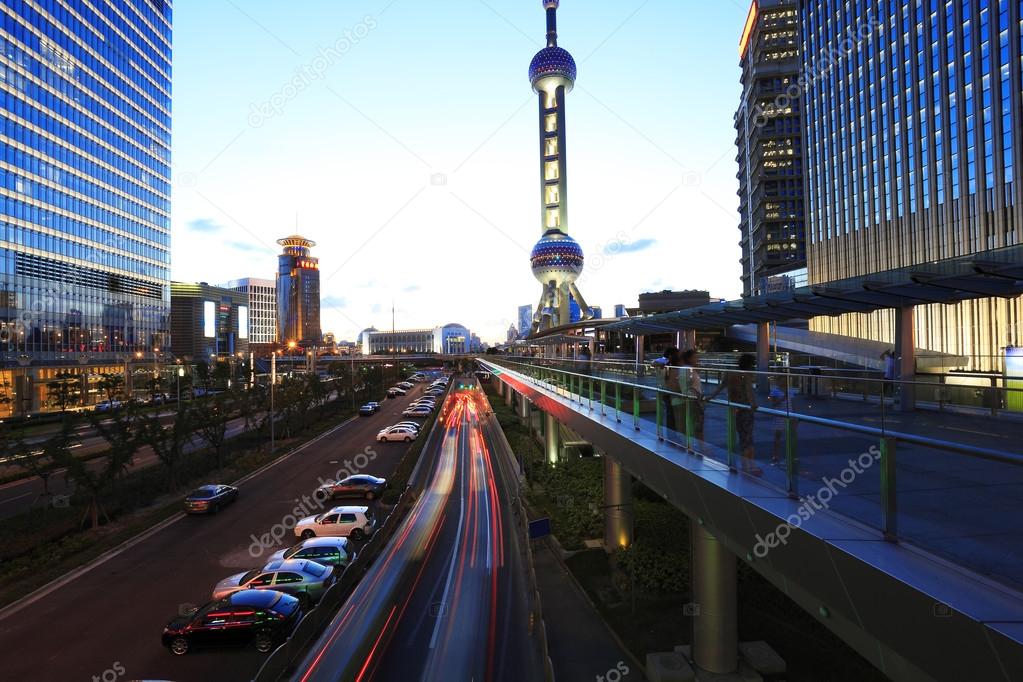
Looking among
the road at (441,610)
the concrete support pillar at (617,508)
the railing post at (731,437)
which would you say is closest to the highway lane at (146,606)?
the road at (441,610)

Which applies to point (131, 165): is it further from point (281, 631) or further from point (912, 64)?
point (912, 64)

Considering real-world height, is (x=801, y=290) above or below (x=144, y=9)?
below

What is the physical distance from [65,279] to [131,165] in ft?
56.3

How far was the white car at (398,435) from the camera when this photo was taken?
35.8 m

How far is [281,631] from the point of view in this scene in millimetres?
11203

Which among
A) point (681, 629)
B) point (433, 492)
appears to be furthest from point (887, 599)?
point (433, 492)

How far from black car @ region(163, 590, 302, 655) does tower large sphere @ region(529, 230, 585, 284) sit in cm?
12817

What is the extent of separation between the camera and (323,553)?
15086 mm

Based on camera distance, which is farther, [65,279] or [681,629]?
[65,279]

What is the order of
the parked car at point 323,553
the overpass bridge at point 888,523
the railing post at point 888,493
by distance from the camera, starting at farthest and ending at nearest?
the parked car at point 323,553 < the railing post at point 888,493 < the overpass bridge at point 888,523

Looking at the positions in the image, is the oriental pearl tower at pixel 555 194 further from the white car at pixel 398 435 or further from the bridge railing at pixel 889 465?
the bridge railing at pixel 889 465

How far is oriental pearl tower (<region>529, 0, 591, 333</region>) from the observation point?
13475 centimetres

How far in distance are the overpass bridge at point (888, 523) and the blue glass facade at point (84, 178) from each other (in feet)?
184

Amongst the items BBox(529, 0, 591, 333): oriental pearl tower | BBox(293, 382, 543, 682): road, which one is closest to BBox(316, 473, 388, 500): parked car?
BBox(293, 382, 543, 682): road
